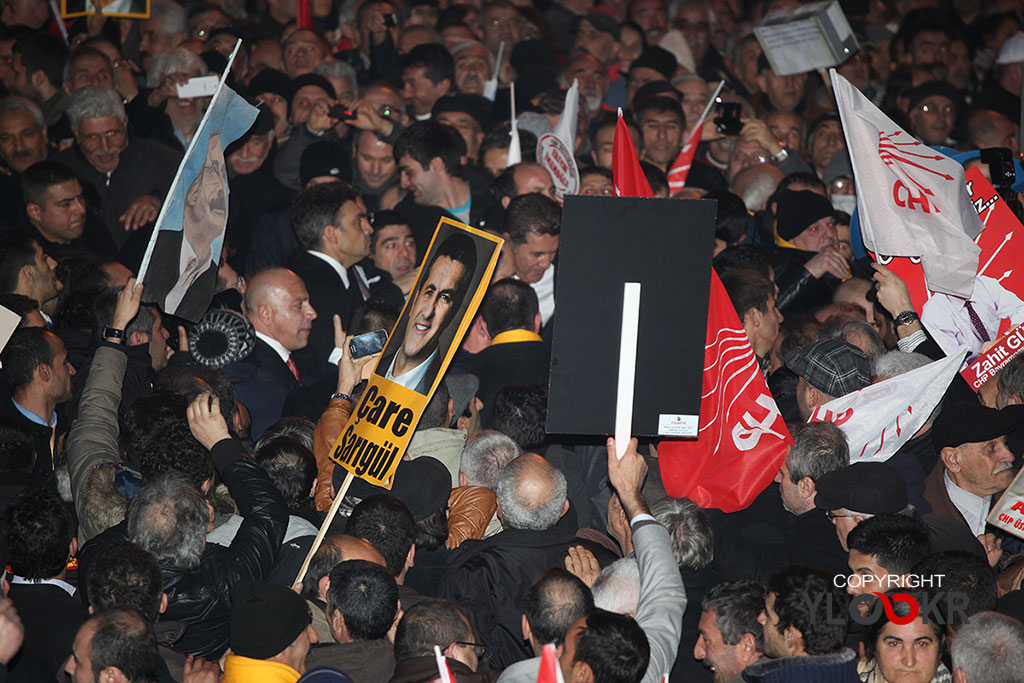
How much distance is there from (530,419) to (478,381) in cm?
93

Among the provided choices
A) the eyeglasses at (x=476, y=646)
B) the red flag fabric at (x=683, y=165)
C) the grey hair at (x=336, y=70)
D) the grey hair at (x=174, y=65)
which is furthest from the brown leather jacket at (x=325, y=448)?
the grey hair at (x=336, y=70)

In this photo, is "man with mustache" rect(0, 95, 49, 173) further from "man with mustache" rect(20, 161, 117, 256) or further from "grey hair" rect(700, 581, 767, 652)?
"grey hair" rect(700, 581, 767, 652)

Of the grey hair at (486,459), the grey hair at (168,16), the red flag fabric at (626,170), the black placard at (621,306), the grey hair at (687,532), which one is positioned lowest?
the grey hair at (168,16)

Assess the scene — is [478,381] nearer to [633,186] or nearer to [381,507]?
[633,186]

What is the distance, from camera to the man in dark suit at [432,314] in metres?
5.34

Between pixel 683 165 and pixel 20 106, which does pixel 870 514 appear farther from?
pixel 20 106

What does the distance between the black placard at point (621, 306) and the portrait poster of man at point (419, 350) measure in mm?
716

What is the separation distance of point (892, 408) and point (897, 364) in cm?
40

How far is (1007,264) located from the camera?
652 centimetres

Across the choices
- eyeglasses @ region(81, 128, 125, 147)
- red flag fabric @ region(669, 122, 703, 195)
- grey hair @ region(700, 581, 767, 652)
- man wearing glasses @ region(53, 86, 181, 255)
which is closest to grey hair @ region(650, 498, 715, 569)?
grey hair @ region(700, 581, 767, 652)

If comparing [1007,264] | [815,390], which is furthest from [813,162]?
[815,390]

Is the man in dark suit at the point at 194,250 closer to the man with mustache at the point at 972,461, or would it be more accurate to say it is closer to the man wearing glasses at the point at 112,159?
the man wearing glasses at the point at 112,159

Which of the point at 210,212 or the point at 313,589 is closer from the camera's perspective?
the point at 313,589

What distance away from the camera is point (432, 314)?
545 centimetres
